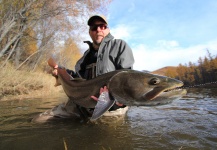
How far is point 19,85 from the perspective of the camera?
11.8 meters

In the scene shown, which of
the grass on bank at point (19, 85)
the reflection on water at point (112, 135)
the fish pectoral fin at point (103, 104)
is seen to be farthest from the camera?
the grass on bank at point (19, 85)

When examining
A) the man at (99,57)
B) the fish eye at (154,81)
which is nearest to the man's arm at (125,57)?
the man at (99,57)

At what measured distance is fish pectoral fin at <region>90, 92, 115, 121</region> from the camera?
8.79 ft

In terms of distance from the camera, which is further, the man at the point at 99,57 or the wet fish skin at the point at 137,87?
the man at the point at 99,57

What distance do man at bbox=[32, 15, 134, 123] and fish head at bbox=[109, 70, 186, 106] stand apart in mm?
322

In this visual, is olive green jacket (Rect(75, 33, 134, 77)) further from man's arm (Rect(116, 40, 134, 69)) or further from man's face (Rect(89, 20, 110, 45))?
man's face (Rect(89, 20, 110, 45))

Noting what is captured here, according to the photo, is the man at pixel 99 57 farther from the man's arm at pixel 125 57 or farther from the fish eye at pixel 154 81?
the fish eye at pixel 154 81

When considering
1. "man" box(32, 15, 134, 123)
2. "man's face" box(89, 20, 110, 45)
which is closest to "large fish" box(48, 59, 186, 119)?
"man" box(32, 15, 134, 123)

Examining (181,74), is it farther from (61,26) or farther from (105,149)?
(105,149)

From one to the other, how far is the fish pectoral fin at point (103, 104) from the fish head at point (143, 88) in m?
0.11

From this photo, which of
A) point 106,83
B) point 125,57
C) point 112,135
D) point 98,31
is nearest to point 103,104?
point 106,83

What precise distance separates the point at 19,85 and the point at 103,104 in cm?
1045

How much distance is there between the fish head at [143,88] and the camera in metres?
2.57

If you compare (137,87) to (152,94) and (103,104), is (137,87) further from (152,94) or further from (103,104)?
(103,104)
